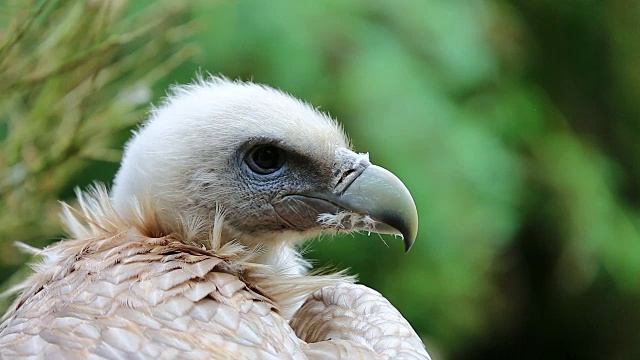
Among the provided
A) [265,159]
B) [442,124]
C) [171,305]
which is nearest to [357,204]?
[265,159]

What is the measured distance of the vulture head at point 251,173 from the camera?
51.6 inches

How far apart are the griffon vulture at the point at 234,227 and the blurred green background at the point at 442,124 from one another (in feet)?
0.74

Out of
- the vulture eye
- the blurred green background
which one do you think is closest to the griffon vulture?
the vulture eye

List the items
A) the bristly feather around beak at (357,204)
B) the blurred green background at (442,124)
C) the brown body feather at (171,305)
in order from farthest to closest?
the blurred green background at (442,124) → the bristly feather around beak at (357,204) → the brown body feather at (171,305)

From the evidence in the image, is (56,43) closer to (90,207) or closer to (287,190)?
(90,207)

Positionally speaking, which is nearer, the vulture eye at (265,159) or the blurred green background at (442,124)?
the vulture eye at (265,159)

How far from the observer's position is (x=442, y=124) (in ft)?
8.34

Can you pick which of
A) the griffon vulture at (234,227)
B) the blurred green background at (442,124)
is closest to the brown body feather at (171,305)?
the griffon vulture at (234,227)

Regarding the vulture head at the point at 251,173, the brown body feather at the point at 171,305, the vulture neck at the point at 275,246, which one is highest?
the vulture head at the point at 251,173

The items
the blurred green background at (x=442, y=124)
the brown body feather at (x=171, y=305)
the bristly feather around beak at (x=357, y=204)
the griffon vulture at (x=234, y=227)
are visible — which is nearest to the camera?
the brown body feather at (x=171, y=305)

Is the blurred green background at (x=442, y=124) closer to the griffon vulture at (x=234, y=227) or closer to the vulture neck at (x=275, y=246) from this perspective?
the griffon vulture at (x=234, y=227)

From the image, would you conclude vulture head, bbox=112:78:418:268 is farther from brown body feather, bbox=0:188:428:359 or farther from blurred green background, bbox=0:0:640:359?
blurred green background, bbox=0:0:640:359

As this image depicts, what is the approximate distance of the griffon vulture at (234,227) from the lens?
42.3 inches

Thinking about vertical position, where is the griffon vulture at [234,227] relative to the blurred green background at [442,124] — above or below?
below
